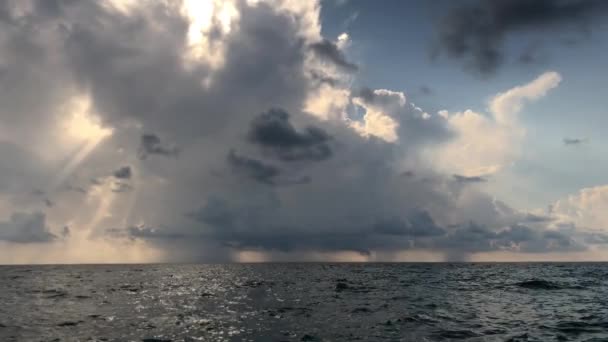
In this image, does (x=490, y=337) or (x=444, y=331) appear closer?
(x=490, y=337)

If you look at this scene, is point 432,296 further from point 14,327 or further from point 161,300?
point 14,327

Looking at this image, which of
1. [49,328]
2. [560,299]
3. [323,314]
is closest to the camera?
[49,328]

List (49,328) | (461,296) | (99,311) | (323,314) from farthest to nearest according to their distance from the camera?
(461,296) < (99,311) < (323,314) < (49,328)

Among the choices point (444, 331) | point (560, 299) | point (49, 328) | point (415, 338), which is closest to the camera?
point (415, 338)

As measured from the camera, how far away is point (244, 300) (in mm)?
46156

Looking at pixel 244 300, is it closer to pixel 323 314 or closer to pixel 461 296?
pixel 323 314

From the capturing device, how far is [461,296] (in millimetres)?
47375

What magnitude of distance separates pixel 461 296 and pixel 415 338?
2582 centimetres

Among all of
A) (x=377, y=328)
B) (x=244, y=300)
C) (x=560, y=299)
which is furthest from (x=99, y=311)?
(x=560, y=299)

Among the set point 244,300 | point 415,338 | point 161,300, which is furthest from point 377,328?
point 161,300

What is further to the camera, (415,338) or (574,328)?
(574,328)

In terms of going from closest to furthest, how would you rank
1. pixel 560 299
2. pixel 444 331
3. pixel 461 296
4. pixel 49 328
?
1. pixel 444 331
2. pixel 49 328
3. pixel 560 299
4. pixel 461 296

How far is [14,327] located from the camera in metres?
29.3

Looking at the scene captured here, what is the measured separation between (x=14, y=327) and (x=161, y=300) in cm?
1760
